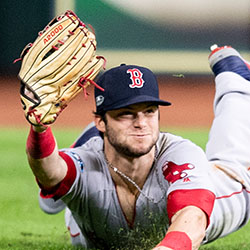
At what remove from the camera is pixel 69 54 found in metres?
3.04

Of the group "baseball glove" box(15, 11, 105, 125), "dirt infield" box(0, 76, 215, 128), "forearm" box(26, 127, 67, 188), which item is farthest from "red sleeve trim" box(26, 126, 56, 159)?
"dirt infield" box(0, 76, 215, 128)

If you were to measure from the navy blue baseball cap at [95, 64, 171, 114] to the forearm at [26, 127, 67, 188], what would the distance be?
0.36 meters

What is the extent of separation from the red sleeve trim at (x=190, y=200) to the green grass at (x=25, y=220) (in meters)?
1.11

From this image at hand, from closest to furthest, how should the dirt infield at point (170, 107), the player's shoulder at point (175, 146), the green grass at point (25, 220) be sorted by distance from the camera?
the player's shoulder at point (175, 146) < the green grass at point (25, 220) < the dirt infield at point (170, 107)

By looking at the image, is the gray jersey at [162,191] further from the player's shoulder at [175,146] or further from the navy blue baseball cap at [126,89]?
the navy blue baseball cap at [126,89]

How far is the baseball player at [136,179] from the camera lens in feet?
9.95

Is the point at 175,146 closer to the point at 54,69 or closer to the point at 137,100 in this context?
the point at 137,100

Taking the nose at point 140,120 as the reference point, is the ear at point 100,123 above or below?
below

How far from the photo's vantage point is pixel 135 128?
318cm

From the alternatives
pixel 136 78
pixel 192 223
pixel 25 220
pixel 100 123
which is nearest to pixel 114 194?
pixel 100 123

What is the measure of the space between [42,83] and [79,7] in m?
10.4

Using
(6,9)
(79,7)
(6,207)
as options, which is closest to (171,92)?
(79,7)

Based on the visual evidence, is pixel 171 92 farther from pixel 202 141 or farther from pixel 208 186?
pixel 208 186

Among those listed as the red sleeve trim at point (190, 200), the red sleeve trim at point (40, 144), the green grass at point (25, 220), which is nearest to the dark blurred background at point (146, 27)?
the green grass at point (25, 220)
